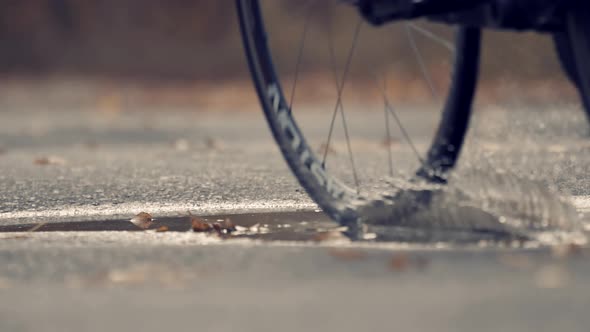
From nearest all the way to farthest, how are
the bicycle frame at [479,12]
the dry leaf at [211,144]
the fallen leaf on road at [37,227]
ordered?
1. the bicycle frame at [479,12]
2. the fallen leaf on road at [37,227]
3. the dry leaf at [211,144]

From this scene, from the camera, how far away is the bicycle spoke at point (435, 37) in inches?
201

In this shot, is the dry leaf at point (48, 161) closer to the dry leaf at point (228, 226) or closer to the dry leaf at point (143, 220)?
the dry leaf at point (143, 220)

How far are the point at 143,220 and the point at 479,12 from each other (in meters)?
1.94

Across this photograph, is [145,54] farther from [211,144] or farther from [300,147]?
[300,147]

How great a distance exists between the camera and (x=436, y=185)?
4930 mm

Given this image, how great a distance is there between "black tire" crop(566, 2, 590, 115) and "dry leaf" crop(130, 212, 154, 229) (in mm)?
2080

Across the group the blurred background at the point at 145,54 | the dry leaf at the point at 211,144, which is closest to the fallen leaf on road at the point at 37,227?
the dry leaf at the point at 211,144

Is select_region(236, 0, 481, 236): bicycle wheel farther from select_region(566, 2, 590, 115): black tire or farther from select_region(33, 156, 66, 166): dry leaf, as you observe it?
select_region(33, 156, 66, 166): dry leaf

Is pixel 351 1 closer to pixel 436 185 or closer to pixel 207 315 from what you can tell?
pixel 436 185

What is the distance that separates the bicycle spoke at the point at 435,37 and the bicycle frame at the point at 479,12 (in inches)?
20.7

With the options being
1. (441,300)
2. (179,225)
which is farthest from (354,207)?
(441,300)

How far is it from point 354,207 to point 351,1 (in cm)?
87

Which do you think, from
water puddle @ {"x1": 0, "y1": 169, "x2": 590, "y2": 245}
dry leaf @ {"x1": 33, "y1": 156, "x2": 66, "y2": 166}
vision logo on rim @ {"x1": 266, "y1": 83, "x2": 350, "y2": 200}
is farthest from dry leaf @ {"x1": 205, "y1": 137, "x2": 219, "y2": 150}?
water puddle @ {"x1": 0, "y1": 169, "x2": 590, "y2": 245}

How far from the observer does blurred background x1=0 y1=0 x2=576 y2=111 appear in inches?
776
